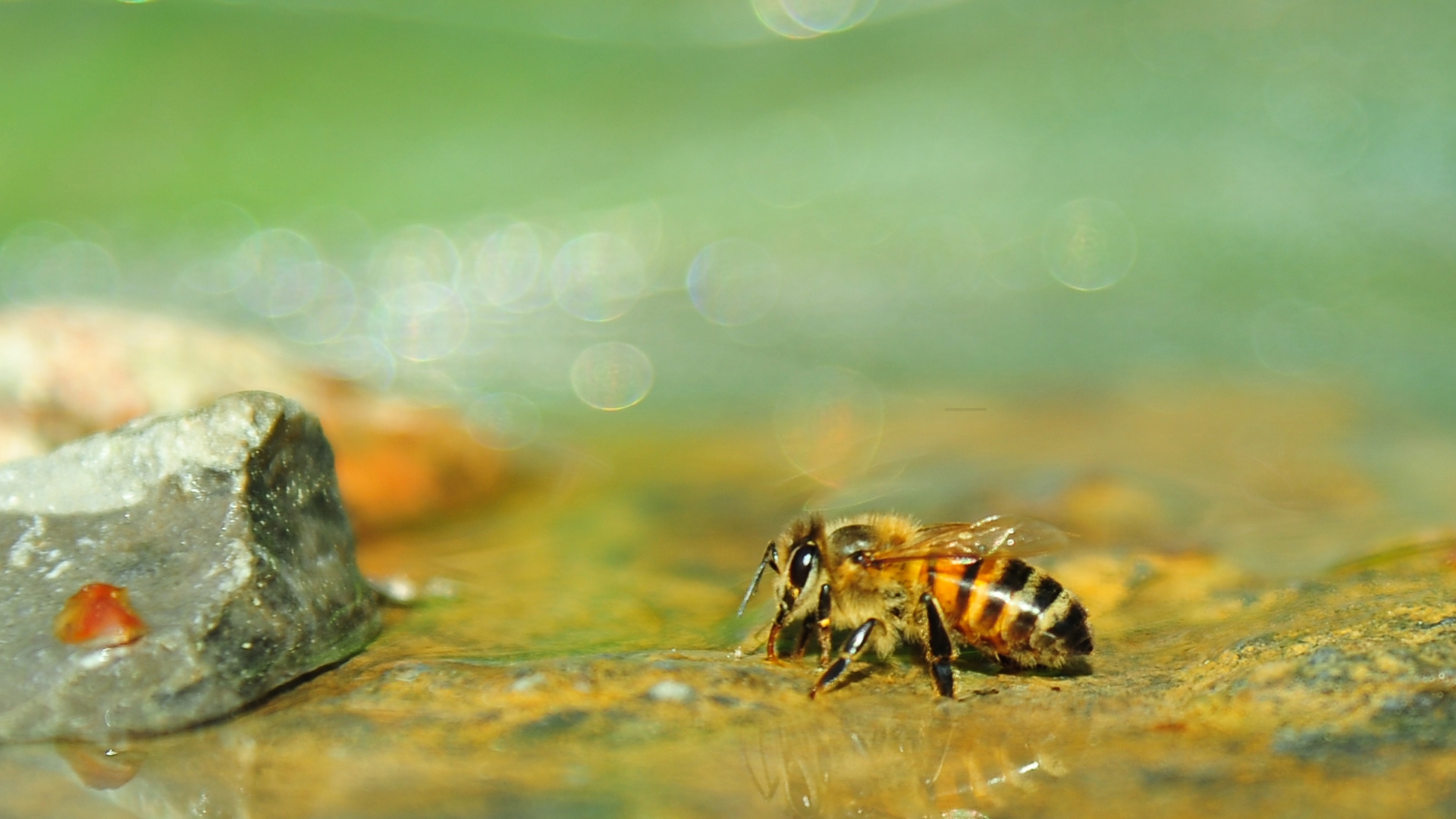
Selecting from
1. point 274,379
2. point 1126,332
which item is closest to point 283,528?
point 274,379

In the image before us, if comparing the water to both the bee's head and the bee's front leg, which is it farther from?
the bee's head

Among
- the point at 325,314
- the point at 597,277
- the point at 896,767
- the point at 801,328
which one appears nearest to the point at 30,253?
the point at 325,314

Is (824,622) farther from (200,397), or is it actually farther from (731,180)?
(731,180)

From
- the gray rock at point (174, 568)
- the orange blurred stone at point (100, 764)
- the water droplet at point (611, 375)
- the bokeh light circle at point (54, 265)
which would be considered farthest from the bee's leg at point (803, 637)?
the bokeh light circle at point (54, 265)

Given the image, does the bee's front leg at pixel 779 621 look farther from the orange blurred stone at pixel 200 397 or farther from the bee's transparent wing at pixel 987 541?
the orange blurred stone at pixel 200 397

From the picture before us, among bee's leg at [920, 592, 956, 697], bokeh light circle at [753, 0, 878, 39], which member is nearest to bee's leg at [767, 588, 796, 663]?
bee's leg at [920, 592, 956, 697]

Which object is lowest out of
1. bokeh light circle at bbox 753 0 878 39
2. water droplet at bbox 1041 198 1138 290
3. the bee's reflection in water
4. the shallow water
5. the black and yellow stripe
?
the bee's reflection in water
